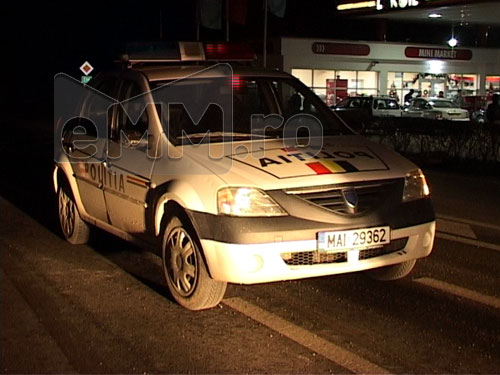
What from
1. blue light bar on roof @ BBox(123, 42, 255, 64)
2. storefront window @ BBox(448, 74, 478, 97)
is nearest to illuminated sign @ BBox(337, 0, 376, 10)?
storefront window @ BBox(448, 74, 478, 97)

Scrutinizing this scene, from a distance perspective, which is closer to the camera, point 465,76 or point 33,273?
point 33,273

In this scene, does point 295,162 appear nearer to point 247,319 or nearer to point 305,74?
point 247,319

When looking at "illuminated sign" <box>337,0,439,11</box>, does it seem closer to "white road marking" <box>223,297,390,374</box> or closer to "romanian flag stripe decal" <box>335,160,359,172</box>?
"romanian flag stripe decal" <box>335,160,359,172</box>

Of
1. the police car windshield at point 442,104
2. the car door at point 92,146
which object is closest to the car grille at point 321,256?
the car door at point 92,146

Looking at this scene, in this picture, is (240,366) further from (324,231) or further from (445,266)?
(445,266)

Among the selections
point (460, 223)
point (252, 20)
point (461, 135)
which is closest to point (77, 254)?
point (460, 223)

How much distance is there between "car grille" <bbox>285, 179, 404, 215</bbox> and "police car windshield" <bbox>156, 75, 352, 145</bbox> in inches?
44.7

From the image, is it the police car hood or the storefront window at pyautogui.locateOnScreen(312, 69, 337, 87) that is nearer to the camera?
the police car hood

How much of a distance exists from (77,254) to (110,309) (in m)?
2.00

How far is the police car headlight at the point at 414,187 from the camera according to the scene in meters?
5.78

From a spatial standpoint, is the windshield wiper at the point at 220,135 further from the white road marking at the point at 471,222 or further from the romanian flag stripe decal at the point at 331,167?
the white road marking at the point at 471,222

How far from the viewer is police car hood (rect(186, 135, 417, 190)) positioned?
5383 millimetres

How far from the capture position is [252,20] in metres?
46.0

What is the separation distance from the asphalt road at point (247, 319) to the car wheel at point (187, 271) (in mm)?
112
